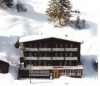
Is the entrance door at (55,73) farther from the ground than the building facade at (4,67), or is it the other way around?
the building facade at (4,67)

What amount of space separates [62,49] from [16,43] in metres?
10.3

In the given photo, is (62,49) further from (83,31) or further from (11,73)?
(83,31)

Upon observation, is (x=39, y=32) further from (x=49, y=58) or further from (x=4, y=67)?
(x=4, y=67)

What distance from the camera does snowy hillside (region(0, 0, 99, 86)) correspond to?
40562mm

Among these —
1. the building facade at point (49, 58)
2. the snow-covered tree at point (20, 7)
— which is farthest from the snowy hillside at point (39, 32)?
the building facade at point (49, 58)

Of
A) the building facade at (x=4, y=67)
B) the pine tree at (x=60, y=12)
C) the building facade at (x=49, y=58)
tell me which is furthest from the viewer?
the pine tree at (x=60, y=12)

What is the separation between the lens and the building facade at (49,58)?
1670 inches

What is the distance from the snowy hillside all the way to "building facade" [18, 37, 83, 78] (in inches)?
55.7

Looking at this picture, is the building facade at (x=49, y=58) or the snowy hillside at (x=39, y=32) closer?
the snowy hillside at (x=39, y=32)

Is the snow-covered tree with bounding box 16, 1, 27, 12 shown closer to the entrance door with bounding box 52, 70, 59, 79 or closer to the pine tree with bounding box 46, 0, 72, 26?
the pine tree with bounding box 46, 0, 72, 26

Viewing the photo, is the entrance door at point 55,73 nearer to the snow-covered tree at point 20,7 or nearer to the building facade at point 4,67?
the building facade at point 4,67

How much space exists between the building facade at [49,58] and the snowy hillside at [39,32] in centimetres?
141

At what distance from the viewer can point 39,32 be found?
60125 mm

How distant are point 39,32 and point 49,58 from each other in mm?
17761
